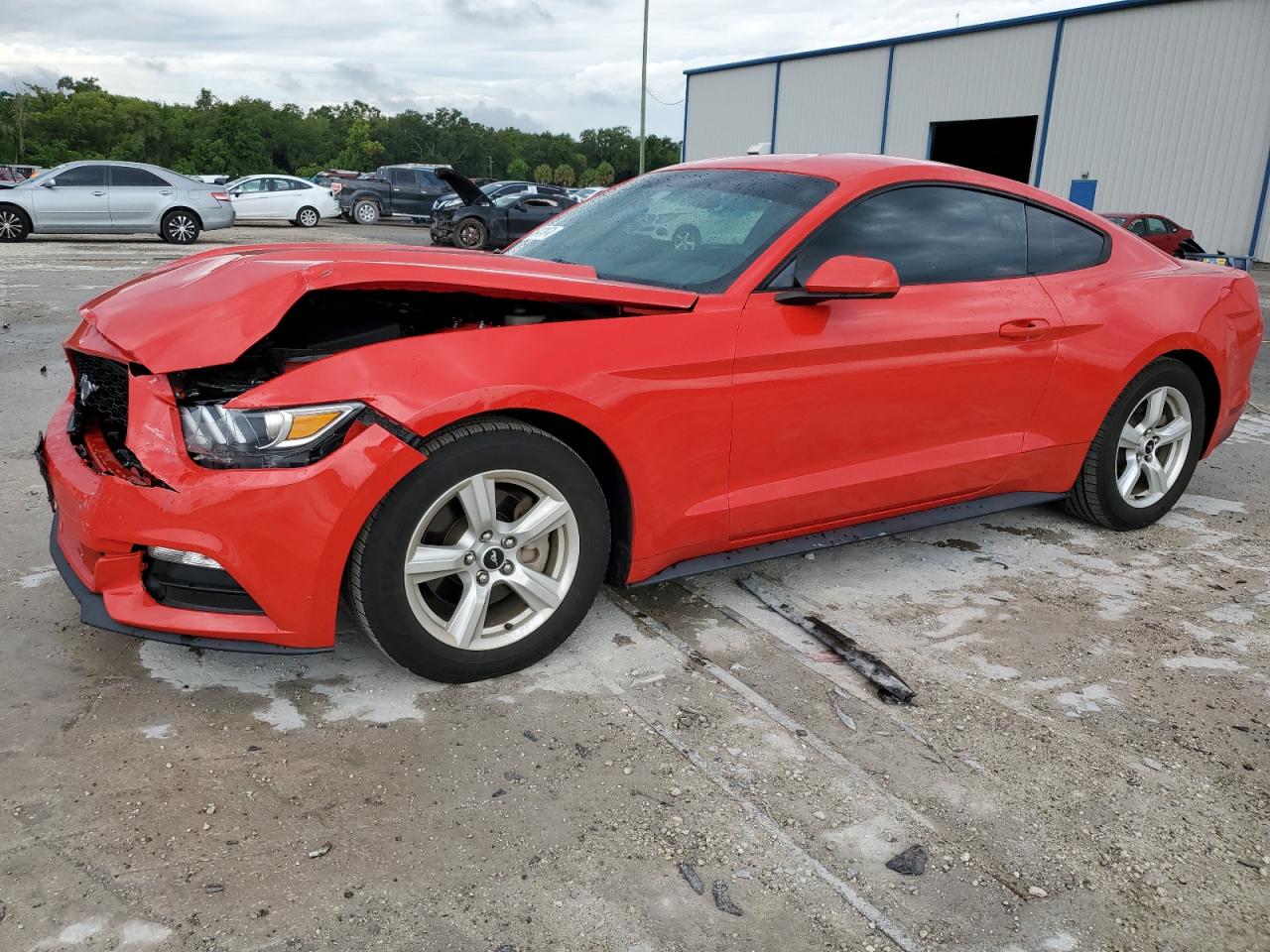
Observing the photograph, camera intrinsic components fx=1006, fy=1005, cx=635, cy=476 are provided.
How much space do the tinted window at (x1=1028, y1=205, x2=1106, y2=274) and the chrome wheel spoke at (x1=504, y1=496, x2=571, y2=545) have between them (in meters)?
2.19

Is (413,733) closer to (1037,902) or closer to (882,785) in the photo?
(882,785)

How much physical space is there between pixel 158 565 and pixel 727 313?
68.4 inches

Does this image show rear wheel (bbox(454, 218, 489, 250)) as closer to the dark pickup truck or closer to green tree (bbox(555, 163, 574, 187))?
the dark pickup truck

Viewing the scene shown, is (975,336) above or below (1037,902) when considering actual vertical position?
above

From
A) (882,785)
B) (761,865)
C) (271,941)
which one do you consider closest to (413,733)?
(271,941)

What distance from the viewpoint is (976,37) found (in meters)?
27.4

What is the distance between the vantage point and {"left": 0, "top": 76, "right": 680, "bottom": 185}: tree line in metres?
85.9

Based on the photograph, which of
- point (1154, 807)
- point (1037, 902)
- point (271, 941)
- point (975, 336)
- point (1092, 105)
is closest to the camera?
point (271, 941)

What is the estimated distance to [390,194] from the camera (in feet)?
95.1

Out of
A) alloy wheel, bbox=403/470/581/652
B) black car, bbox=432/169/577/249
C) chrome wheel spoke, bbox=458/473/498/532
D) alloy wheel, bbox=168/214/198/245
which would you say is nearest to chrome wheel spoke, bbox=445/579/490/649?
alloy wheel, bbox=403/470/581/652

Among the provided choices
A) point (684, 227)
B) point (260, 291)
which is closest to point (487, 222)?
point (684, 227)

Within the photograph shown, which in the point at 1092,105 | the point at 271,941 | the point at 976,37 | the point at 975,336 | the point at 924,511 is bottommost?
the point at 271,941

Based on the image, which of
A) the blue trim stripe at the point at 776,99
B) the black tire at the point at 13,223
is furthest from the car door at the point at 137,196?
the blue trim stripe at the point at 776,99

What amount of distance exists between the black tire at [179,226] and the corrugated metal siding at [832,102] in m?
19.5
